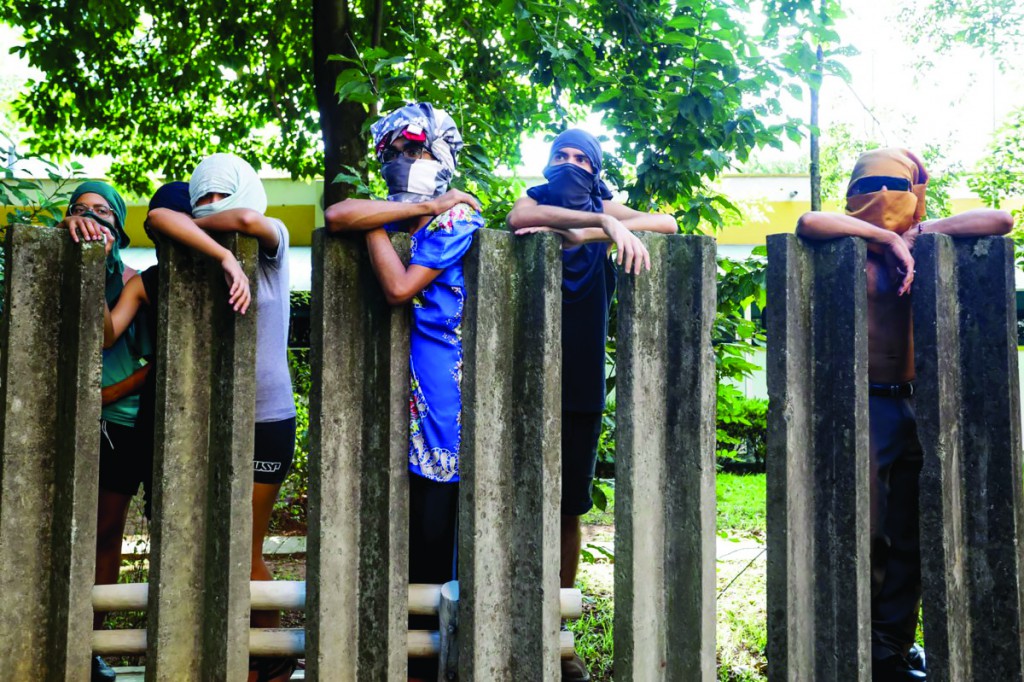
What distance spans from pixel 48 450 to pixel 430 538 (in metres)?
1.11

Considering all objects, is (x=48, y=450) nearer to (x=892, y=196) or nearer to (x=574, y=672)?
(x=574, y=672)

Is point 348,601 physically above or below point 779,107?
below

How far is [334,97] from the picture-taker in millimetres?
7113

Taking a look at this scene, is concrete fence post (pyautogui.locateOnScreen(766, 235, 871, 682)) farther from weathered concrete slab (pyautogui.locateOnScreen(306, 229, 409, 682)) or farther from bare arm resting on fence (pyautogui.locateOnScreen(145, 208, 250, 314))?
bare arm resting on fence (pyautogui.locateOnScreen(145, 208, 250, 314))

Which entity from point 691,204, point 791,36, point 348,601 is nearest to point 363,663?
point 348,601

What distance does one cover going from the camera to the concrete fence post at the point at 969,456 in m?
2.54

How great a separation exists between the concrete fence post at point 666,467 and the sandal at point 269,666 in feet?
3.39

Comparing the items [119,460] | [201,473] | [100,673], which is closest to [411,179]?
[201,473]

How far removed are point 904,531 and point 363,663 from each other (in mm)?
1872

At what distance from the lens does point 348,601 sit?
2430 millimetres

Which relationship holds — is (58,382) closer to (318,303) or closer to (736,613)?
(318,303)

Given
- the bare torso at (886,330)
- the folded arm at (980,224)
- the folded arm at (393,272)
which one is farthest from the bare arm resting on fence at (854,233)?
the folded arm at (393,272)

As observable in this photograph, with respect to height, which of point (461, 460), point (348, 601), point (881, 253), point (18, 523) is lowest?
point (348, 601)

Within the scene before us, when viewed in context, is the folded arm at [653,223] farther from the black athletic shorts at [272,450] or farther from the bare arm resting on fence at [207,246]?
the black athletic shorts at [272,450]
